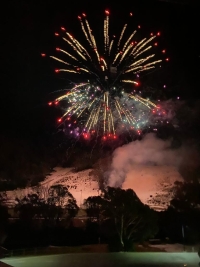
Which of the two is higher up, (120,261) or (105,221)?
(105,221)

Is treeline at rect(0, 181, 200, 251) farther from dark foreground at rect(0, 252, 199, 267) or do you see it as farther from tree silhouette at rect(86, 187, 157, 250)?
dark foreground at rect(0, 252, 199, 267)

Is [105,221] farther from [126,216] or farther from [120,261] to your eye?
[120,261]

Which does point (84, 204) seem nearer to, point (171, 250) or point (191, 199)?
point (191, 199)

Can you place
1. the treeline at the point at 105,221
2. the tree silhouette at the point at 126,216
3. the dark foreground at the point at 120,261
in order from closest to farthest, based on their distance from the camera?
the dark foreground at the point at 120,261, the tree silhouette at the point at 126,216, the treeline at the point at 105,221

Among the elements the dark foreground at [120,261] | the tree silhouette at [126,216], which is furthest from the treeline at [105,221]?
the dark foreground at [120,261]

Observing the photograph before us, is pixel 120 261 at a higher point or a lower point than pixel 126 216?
lower

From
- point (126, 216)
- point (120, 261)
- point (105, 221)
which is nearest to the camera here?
point (120, 261)

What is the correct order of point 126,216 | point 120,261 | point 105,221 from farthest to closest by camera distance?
point 105,221
point 126,216
point 120,261

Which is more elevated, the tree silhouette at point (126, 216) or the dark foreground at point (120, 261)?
the tree silhouette at point (126, 216)

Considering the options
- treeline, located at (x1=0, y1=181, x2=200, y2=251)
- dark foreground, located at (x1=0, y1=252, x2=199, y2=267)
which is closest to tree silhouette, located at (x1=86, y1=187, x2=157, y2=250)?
treeline, located at (x1=0, y1=181, x2=200, y2=251)

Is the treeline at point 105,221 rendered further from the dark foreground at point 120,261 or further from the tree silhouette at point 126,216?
the dark foreground at point 120,261

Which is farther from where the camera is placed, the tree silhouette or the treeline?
the treeline

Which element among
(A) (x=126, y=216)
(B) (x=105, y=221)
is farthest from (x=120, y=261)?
(B) (x=105, y=221)

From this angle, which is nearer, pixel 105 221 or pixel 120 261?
pixel 120 261
